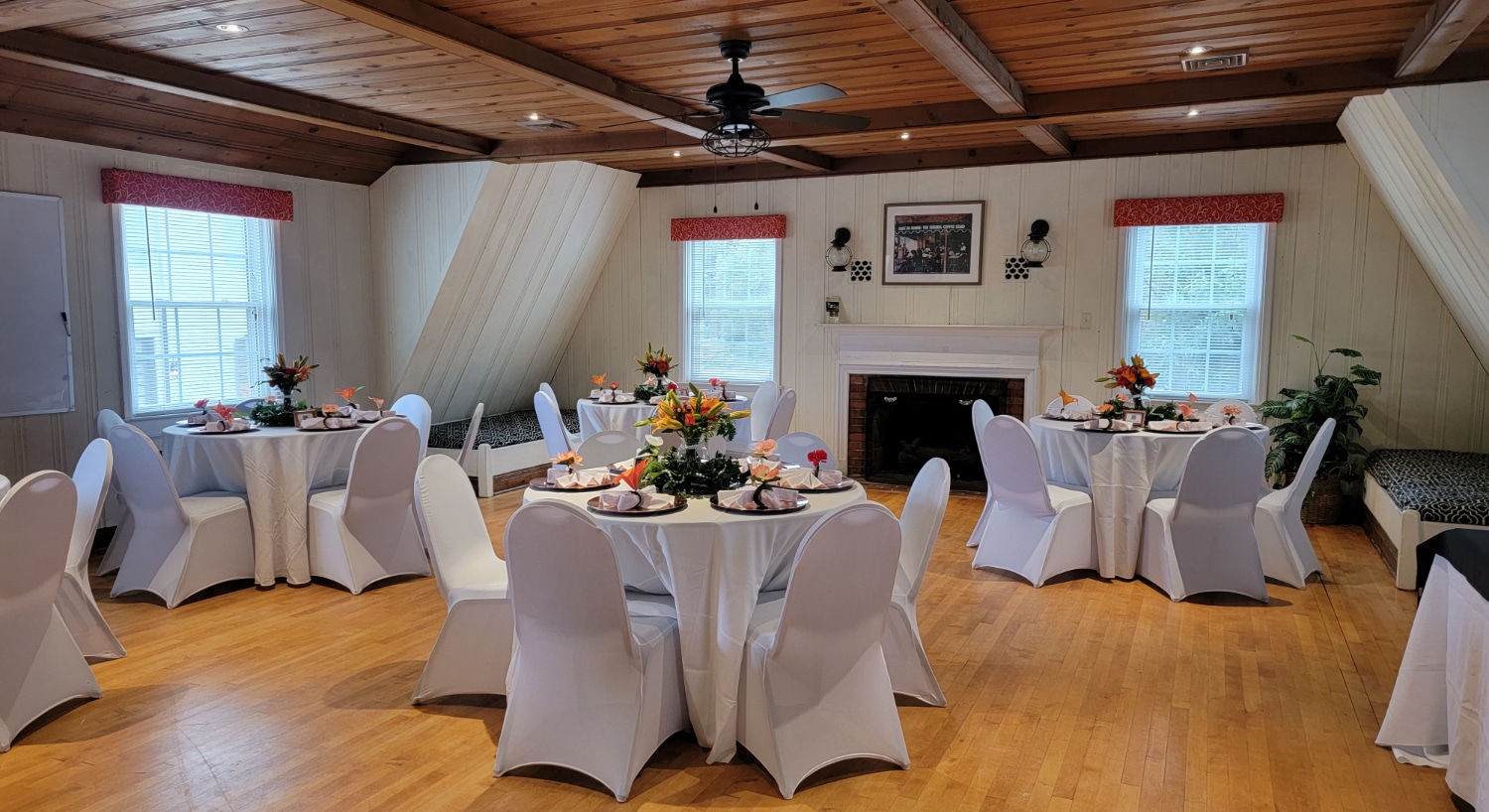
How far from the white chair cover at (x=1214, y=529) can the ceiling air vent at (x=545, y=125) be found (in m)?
4.19

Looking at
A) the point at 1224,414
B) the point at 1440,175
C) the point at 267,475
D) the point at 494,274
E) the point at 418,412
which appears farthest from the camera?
the point at 494,274

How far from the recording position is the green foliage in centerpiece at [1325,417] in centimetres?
634

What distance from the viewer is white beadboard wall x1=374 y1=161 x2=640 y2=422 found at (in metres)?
7.22

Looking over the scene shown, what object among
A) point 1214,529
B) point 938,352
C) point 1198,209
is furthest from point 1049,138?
point 1214,529

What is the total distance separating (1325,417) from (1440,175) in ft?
7.34

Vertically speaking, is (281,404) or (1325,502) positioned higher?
(281,404)

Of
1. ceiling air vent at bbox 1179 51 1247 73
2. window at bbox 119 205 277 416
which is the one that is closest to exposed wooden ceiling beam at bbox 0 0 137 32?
window at bbox 119 205 277 416

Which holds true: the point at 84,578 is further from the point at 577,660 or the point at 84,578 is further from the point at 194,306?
the point at 194,306

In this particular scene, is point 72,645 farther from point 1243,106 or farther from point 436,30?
point 1243,106

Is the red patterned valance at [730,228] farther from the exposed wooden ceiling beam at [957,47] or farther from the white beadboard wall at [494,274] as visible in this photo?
the exposed wooden ceiling beam at [957,47]

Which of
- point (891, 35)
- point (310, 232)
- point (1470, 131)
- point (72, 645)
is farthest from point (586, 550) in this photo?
point (310, 232)

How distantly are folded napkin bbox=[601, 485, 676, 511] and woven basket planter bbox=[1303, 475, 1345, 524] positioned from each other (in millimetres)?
5182

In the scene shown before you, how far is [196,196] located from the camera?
622 cm

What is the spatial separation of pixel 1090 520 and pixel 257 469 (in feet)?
14.5
